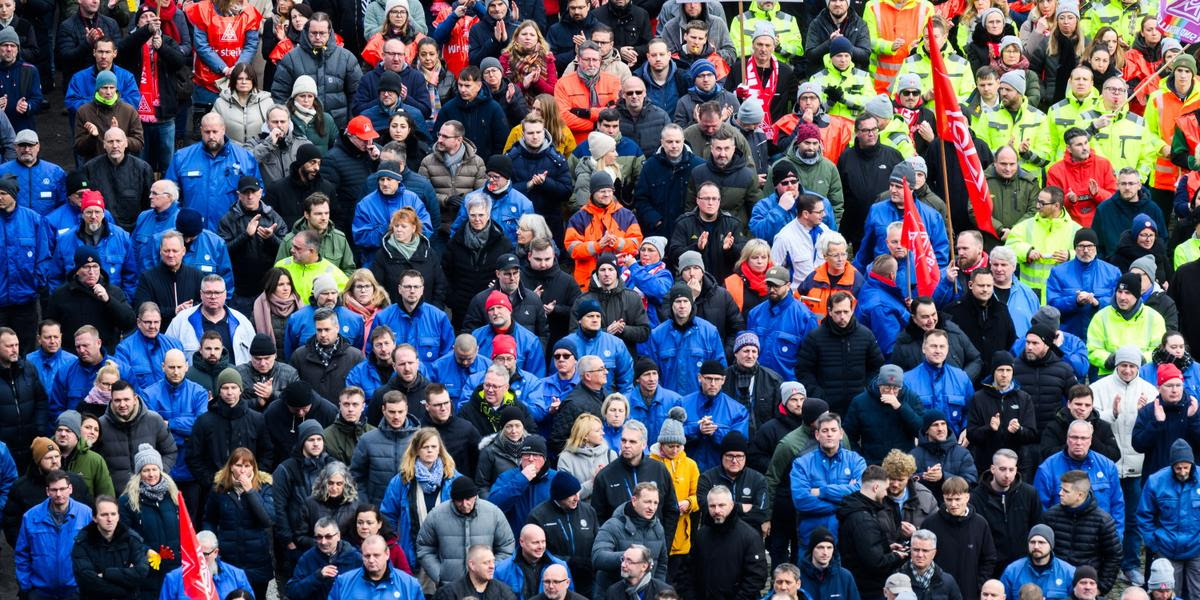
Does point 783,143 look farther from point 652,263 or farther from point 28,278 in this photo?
point 28,278

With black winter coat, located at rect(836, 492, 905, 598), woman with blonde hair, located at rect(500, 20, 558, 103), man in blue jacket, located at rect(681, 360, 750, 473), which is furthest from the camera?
woman with blonde hair, located at rect(500, 20, 558, 103)

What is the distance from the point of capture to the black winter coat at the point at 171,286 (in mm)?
19516

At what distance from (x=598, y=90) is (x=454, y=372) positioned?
178 inches

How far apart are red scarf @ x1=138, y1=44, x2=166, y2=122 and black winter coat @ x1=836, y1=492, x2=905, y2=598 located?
26.8 feet

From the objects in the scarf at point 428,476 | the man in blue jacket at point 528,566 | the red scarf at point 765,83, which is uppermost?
the scarf at point 428,476

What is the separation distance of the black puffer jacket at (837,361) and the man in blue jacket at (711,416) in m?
0.87

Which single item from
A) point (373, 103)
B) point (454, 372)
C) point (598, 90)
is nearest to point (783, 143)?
point (598, 90)

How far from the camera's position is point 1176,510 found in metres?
18.0

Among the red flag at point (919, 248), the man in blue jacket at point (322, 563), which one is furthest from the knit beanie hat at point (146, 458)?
the red flag at point (919, 248)

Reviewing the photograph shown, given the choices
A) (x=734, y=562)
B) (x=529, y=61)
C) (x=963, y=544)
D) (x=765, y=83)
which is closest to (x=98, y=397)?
(x=734, y=562)

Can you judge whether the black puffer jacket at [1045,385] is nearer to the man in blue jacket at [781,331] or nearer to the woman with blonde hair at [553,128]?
the man in blue jacket at [781,331]

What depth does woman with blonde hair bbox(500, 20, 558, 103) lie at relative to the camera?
22.5 m

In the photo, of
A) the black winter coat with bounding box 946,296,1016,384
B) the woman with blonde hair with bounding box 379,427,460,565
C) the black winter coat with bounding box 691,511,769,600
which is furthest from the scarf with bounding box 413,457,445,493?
the black winter coat with bounding box 946,296,1016,384

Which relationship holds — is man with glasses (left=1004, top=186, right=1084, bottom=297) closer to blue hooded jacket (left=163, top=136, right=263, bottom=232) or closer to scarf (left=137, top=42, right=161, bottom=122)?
blue hooded jacket (left=163, top=136, right=263, bottom=232)
